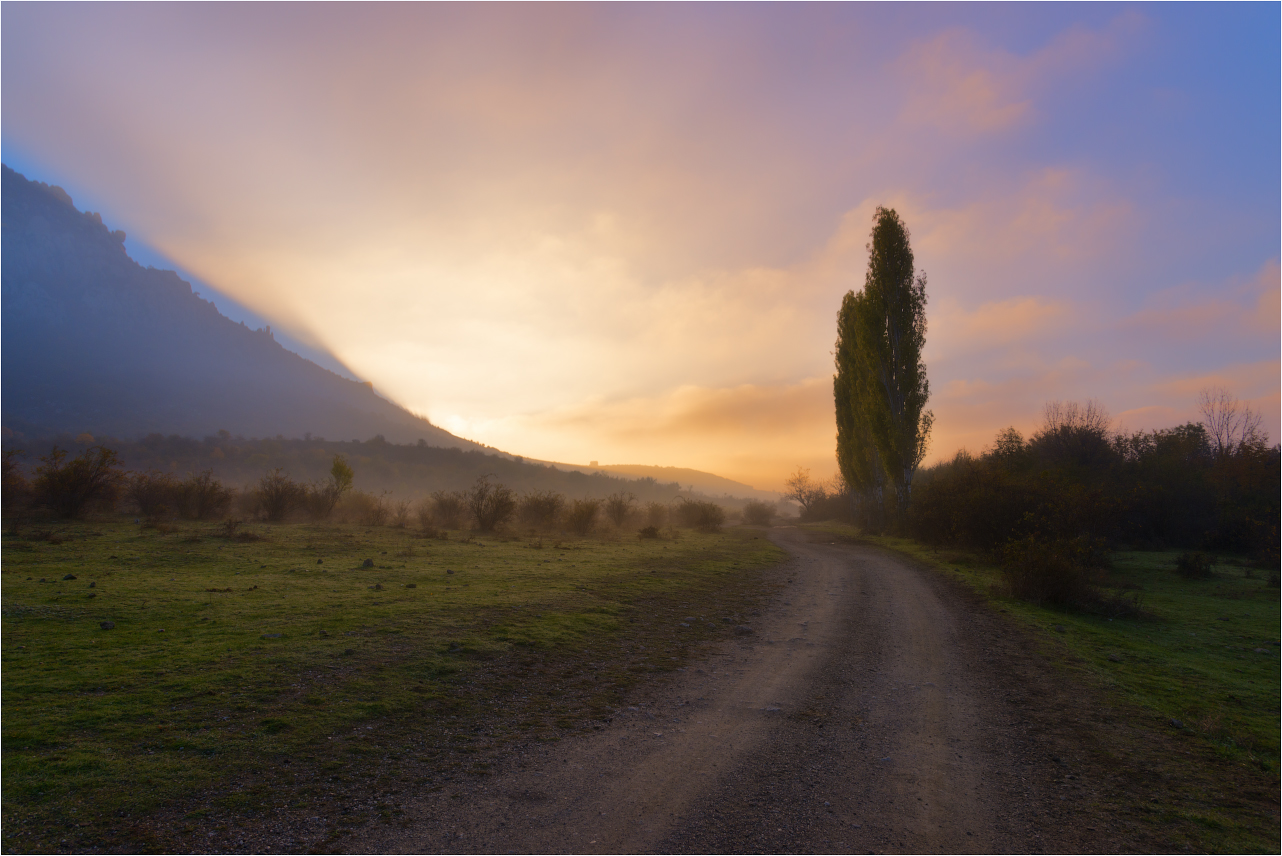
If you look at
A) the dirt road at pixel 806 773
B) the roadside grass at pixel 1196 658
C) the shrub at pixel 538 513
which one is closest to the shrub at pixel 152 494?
the shrub at pixel 538 513

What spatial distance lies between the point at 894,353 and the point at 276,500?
3375 centimetres

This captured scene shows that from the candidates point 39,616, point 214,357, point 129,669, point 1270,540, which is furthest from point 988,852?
point 214,357

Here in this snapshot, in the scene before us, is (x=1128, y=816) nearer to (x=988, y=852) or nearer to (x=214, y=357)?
(x=988, y=852)


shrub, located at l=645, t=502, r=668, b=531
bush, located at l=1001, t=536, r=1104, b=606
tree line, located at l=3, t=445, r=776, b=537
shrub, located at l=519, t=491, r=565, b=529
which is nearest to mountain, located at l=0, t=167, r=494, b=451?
tree line, located at l=3, t=445, r=776, b=537

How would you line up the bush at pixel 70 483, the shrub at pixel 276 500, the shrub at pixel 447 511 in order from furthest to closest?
the shrub at pixel 447 511 → the shrub at pixel 276 500 → the bush at pixel 70 483

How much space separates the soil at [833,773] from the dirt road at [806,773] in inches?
0.7

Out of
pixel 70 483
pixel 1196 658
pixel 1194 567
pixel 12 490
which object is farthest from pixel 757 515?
pixel 12 490

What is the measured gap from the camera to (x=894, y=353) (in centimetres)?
3169

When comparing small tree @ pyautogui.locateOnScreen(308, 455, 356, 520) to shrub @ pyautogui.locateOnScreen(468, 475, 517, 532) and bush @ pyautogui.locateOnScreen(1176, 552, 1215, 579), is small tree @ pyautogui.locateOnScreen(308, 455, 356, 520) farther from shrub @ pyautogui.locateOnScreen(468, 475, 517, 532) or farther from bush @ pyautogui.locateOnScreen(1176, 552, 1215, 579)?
bush @ pyautogui.locateOnScreen(1176, 552, 1215, 579)

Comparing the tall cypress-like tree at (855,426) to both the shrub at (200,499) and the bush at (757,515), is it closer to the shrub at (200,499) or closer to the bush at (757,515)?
the bush at (757,515)

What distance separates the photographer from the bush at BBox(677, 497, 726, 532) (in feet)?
134

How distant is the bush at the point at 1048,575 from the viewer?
1254 centimetres

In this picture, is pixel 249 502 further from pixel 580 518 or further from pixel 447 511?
pixel 580 518

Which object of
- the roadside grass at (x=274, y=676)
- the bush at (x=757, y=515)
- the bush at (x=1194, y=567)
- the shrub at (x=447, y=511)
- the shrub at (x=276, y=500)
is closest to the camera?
the roadside grass at (x=274, y=676)
